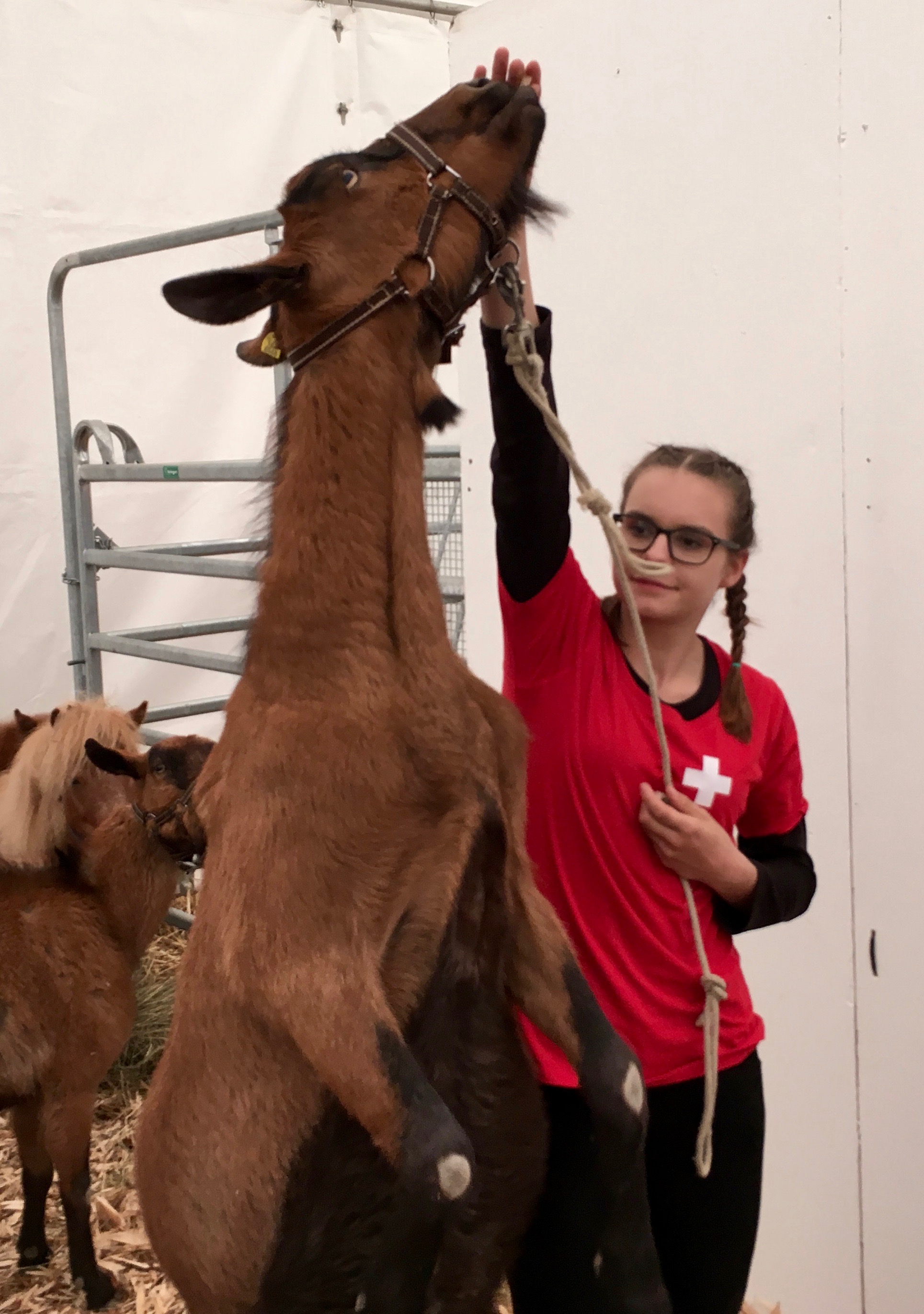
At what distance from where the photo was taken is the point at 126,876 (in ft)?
7.91

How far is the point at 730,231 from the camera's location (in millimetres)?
1877

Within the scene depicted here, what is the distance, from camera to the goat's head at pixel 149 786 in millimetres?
1997

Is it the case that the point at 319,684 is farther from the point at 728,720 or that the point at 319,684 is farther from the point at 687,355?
the point at 687,355

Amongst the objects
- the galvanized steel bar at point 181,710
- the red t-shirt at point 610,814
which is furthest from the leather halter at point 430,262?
the galvanized steel bar at point 181,710

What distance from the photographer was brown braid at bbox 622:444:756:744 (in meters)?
1.36

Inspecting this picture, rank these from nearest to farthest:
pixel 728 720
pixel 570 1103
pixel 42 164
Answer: pixel 570 1103
pixel 728 720
pixel 42 164

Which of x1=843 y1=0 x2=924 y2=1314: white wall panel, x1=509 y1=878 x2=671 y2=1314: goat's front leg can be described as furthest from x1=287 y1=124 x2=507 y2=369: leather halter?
x1=843 y1=0 x2=924 y2=1314: white wall panel

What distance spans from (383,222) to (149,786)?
1567mm

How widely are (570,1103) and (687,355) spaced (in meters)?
1.28

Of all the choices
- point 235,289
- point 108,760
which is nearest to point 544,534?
point 235,289

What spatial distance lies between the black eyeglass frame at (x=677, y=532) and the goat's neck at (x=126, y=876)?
147cm

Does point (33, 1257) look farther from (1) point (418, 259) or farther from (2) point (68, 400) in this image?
(1) point (418, 259)

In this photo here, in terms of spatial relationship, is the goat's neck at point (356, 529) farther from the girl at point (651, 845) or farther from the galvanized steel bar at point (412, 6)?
the galvanized steel bar at point (412, 6)

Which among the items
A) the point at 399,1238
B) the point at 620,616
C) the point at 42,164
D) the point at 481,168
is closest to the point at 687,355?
the point at 620,616
